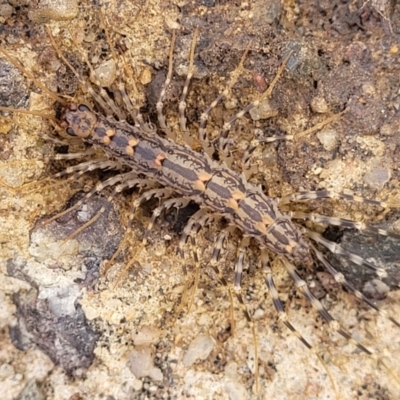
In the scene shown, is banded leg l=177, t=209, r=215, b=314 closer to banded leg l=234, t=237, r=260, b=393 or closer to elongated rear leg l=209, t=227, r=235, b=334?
elongated rear leg l=209, t=227, r=235, b=334

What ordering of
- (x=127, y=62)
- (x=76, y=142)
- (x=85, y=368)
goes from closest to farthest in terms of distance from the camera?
(x=85, y=368) → (x=127, y=62) → (x=76, y=142)

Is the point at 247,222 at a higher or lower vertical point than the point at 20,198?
higher

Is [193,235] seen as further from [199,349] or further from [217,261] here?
[199,349]

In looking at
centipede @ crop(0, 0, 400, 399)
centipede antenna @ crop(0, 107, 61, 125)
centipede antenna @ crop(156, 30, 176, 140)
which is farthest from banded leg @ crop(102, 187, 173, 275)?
centipede antenna @ crop(0, 107, 61, 125)

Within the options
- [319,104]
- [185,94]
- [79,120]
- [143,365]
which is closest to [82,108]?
[79,120]

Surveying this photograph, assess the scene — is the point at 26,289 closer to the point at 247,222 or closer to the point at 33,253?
the point at 33,253

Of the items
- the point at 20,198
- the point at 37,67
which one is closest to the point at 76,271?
the point at 20,198
